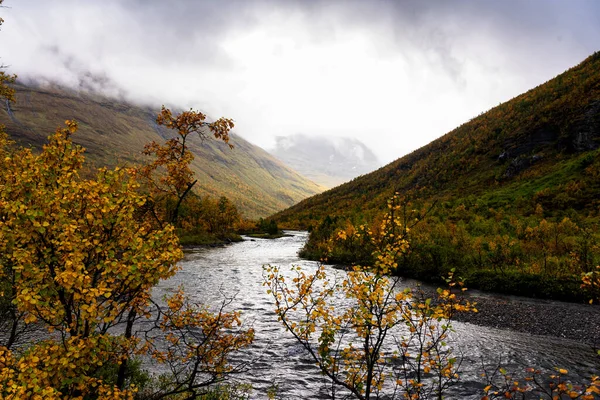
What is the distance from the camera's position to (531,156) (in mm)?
46438

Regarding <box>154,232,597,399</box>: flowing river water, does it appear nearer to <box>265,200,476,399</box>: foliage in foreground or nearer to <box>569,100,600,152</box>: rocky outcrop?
<box>265,200,476,399</box>: foliage in foreground

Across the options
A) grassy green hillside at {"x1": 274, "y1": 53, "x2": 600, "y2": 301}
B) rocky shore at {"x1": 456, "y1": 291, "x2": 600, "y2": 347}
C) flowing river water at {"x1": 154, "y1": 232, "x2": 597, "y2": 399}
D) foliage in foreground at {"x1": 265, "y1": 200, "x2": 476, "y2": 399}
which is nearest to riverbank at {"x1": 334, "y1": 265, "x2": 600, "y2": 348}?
rocky shore at {"x1": 456, "y1": 291, "x2": 600, "y2": 347}

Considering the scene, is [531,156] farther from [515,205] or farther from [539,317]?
[539,317]

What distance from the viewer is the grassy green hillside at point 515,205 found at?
75.8 feet

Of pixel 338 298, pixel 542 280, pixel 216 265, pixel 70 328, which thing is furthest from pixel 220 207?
pixel 70 328

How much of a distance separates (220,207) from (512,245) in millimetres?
68775

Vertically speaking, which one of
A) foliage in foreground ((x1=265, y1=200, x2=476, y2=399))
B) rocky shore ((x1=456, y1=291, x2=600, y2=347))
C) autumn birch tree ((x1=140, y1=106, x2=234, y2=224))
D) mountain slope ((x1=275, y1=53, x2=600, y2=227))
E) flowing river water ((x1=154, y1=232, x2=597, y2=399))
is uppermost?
mountain slope ((x1=275, y1=53, x2=600, y2=227))

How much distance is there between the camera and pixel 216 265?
3797cm

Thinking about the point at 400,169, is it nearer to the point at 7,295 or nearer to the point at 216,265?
the point at 216,265

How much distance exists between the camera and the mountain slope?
3547cm

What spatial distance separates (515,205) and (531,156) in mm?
14791

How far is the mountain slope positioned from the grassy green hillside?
0.17 metres

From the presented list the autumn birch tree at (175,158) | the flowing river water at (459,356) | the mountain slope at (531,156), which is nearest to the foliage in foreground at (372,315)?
the flowing river water at (459,356)

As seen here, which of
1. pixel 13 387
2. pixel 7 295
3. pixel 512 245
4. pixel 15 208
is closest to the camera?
pixel 13 387
